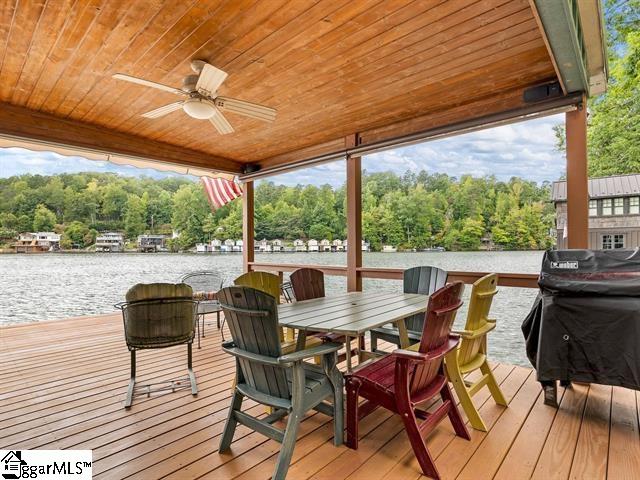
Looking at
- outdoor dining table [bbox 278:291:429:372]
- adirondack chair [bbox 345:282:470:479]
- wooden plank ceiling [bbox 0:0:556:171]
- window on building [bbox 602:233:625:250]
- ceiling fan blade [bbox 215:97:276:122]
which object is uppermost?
wooden plank ceiling [bbox 0:0:556:171]

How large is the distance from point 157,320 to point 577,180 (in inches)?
157

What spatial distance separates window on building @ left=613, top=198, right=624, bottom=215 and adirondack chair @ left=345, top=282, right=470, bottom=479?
9.53ft

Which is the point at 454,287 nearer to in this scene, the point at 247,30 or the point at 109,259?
the point at 247,30

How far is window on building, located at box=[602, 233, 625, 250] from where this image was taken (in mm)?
3578

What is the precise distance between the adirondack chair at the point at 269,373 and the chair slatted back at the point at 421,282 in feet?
4.90

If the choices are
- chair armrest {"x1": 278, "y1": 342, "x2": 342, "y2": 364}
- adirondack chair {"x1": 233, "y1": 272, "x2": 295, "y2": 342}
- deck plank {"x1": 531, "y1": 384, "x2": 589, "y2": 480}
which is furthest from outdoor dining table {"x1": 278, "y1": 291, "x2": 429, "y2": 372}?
deck plank {"x1": 531, "y1": 384, "x2": 589, "y2": 480}

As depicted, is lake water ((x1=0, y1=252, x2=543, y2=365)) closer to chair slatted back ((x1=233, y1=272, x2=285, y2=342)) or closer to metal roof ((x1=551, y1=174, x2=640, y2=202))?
metal roof ((x1=551, y1=174, x2=640, y2=202))

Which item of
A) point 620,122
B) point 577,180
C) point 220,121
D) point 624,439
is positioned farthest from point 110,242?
point 620,122

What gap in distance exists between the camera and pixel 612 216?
3.64 metres

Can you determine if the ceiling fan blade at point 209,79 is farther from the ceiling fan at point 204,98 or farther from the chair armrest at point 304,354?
the chair armrest at point 304,354

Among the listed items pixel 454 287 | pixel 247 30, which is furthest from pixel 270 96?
pixel 454 287

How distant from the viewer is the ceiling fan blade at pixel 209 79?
254cm

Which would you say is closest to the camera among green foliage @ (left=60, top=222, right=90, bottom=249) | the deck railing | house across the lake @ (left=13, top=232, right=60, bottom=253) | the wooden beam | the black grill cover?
the black grill cover

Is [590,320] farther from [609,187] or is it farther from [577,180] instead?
[609,187]
